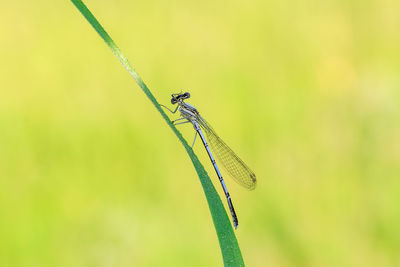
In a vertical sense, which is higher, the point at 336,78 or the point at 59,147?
the point at 336,78

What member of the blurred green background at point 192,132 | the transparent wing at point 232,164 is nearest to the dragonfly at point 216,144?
the transparent wing at point 232,164

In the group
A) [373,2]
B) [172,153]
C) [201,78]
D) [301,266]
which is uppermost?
[373,2]

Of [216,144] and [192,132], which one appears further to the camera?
[192,132]

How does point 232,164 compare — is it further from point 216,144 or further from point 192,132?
point 192,132

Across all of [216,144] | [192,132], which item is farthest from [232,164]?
[192,132]

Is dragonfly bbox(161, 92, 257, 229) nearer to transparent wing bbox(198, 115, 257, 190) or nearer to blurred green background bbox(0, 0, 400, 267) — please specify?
transparent wing bbox(198, 115, 257, 190)

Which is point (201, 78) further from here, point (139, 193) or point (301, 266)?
point (301, 266)

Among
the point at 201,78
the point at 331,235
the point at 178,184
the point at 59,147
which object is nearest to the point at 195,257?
the point at 178,184
